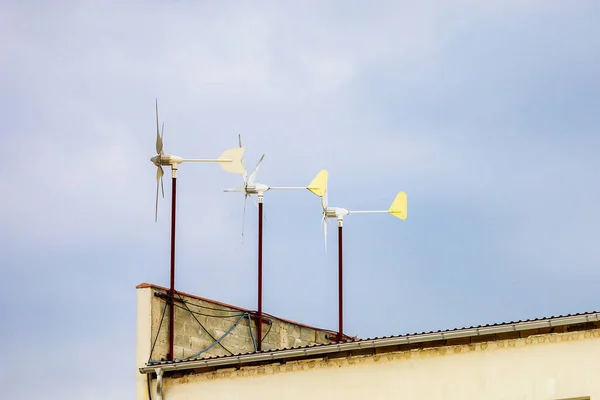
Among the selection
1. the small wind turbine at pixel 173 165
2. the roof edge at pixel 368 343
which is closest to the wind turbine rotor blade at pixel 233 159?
the small wind turbine at pixel 173 165

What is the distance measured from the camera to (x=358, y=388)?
31328 mm

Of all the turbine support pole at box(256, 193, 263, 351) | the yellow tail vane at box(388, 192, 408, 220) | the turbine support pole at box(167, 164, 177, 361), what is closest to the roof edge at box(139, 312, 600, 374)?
the turbine support pole at box(167, 164, 177, 361)

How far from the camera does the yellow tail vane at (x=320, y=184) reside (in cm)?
4463

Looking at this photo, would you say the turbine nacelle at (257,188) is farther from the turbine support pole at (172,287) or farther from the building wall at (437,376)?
the building wall at (437,376)

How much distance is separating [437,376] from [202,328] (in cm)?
814

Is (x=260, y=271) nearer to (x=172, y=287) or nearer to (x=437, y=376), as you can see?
(x=172, y=287)

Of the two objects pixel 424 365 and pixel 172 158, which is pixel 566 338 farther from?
pixel 172 158

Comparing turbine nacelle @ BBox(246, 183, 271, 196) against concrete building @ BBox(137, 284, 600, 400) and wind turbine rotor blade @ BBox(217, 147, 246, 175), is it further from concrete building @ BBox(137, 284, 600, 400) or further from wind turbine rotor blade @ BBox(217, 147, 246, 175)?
concrete building @ BBox(137, 284, 600, 400)

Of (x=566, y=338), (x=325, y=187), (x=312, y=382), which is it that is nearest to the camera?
(x=566, y=338)

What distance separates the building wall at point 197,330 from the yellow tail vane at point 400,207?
215 inches

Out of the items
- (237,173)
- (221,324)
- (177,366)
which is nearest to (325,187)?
(237,173)

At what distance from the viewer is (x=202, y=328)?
36.5 metres

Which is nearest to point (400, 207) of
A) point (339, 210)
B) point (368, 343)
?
point (339, 210)

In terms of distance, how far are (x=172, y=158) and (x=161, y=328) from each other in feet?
19.9
